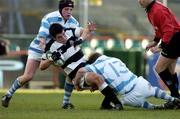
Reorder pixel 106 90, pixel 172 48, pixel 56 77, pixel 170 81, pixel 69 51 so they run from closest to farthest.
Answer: pixel 106 90 < pixel 69 51 < pixel 172 48 < pixel 170 81 < pixel 56 77

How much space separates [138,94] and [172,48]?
48.2 inches

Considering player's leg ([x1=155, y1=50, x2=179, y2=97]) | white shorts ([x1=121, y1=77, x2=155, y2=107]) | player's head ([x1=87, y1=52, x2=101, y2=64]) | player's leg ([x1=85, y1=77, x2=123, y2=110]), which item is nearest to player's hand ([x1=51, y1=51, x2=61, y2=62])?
player's head ([x1=87, y1=52, x2=101, y2=64])

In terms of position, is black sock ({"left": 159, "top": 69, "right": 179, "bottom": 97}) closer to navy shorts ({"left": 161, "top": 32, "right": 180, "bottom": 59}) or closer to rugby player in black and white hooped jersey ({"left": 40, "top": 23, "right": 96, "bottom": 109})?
navy shorts ({"left": 161, "top": 32, "right": 180, "bottom": 59})

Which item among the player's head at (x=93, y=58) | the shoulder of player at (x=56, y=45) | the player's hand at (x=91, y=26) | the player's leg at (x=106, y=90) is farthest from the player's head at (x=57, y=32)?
the player's leg at (x=106, y=90)

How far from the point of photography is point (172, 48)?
12.0 metres

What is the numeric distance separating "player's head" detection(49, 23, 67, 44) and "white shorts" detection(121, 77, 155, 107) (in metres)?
1.42

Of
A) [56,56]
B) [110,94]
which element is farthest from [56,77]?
[110,94]

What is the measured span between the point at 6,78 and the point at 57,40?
12.6m

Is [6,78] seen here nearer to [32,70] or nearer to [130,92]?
[32,70]

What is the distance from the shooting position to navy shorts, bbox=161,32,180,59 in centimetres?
1197

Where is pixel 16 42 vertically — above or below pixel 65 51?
below

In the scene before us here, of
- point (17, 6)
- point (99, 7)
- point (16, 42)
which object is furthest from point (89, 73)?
point (99, 7)

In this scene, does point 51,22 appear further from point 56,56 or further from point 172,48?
point 172,48

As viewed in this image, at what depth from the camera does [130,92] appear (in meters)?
11.3
